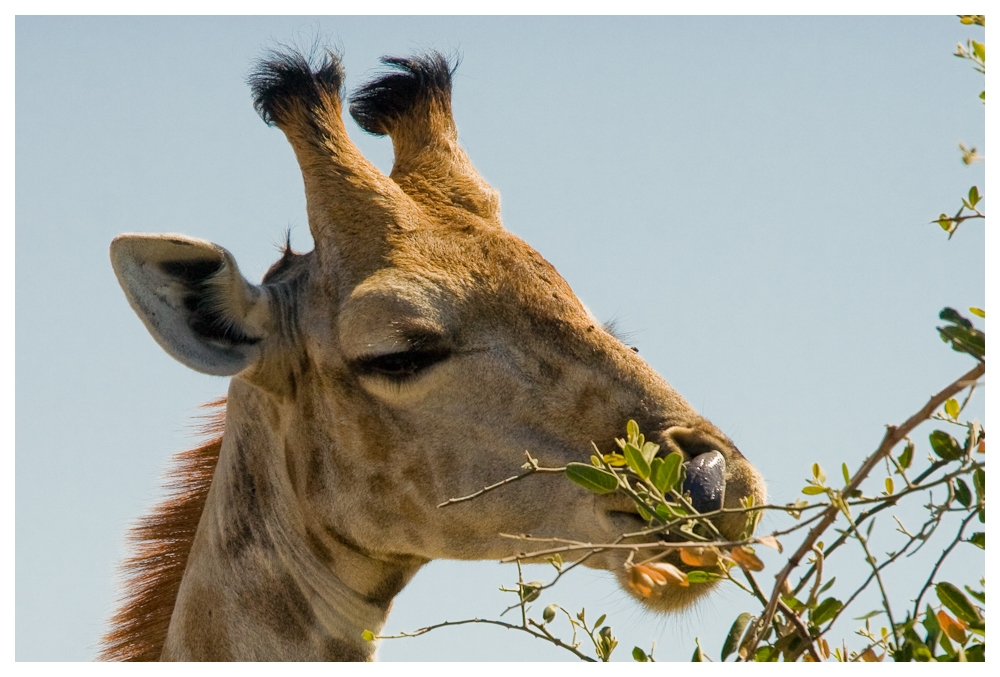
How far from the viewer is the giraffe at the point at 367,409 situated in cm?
507

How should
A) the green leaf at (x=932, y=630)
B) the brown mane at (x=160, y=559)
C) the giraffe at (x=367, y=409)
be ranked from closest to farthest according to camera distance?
the green leaf at (x=932, y=630), the giraffe at (x=367, y=409), the brown mane at (x=160, y=559)

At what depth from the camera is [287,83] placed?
252 inches

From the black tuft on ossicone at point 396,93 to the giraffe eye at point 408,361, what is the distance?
89.4 inches

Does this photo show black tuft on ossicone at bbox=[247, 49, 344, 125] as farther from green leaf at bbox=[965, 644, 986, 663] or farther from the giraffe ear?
green leaf at bbox=[965, 644, 986, 663]

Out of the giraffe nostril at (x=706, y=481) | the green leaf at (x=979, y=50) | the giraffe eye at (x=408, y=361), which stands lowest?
the giraffe nostril at (x=706, y=481)

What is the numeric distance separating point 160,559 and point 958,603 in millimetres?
4539

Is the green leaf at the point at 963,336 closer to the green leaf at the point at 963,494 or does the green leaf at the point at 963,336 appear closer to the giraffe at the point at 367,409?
the green leaf at the point at 963,494

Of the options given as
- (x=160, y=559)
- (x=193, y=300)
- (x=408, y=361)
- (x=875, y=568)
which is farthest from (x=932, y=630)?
(x=160, y=559)

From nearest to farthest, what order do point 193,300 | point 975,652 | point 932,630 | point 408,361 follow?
point 932,630
point 975,652
point 408,361
point 193,300

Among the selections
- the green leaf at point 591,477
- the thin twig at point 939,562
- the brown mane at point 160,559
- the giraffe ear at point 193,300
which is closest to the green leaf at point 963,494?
the thin twig at point 939,562

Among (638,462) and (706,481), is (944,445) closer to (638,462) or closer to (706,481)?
(638,462)

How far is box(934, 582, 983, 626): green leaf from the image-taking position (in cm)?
300

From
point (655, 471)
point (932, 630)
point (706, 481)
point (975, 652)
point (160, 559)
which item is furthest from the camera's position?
point (160, 559)

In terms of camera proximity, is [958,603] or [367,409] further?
[367,409]
